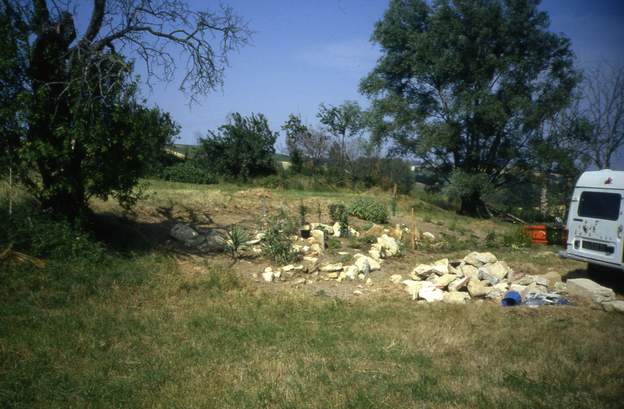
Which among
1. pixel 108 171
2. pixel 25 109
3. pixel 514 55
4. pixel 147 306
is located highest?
pixel 514 55

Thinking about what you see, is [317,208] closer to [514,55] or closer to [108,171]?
[108,171]

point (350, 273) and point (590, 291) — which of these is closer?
point (590, 291)

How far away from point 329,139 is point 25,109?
81.1 ft

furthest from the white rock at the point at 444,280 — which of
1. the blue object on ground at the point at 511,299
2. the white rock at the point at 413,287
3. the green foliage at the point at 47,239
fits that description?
the green foliage at the point at 47,239

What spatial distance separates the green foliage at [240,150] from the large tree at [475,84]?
807cm

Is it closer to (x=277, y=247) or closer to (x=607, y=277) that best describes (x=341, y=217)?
(x=277, y=247)

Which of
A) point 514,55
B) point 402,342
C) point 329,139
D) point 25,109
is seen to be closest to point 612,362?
point 402,342

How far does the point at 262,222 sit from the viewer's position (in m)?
12.1

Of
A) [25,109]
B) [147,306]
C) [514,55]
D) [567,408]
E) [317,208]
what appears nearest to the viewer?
[567,408]

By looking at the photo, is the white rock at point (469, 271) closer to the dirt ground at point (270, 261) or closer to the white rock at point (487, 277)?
the white rock at point (487, 277)

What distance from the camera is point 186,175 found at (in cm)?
2252

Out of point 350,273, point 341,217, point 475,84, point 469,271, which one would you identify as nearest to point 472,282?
point 469,271

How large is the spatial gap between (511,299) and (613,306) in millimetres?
1535

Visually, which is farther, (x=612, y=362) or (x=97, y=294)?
(x=97, y=294)
